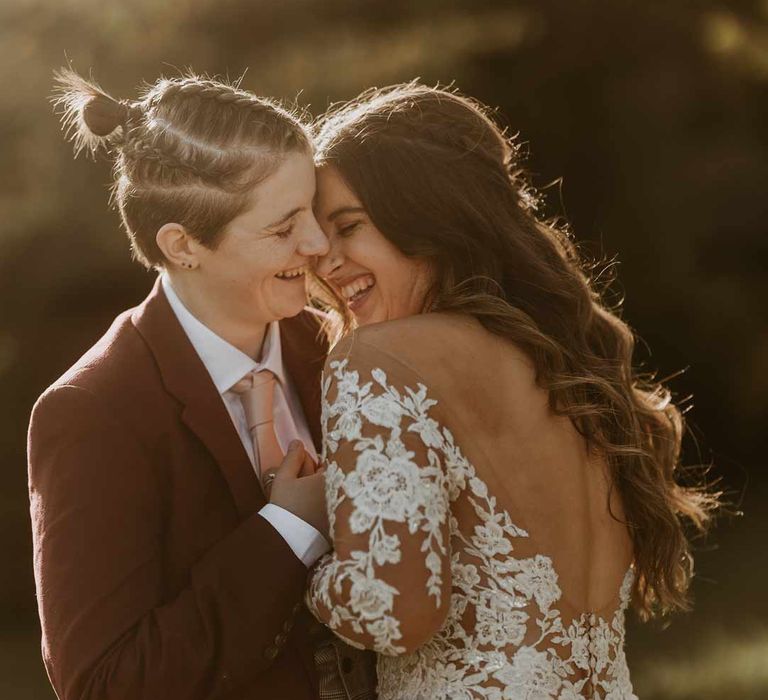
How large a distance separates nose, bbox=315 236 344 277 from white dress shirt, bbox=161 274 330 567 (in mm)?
193

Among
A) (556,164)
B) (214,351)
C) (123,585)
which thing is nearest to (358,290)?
(214,351)

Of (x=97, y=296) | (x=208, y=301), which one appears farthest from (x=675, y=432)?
(x=97, y=296)

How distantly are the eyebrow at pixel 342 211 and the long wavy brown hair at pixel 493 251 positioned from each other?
0.9 inches

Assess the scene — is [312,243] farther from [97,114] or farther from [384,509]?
[384,509]

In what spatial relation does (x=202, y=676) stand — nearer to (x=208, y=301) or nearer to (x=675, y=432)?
(x=208, y=301)

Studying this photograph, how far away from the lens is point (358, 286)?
2426 millimetres

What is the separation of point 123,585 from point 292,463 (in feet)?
1.30

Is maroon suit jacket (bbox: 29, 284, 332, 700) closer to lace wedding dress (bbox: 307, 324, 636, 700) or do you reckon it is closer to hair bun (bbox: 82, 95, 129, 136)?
lace wedding dress (bbox: 307, 324, 636, 700)

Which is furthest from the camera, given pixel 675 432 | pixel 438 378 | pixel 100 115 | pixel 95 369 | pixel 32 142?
pixel 32 142

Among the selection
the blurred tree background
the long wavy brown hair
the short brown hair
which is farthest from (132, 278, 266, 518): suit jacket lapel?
the blurred tree background

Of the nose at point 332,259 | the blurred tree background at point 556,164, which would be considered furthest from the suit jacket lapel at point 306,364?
the blurred tree background at point 556,164

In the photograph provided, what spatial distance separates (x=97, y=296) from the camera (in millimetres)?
4516

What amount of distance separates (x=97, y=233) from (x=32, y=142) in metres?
0.43

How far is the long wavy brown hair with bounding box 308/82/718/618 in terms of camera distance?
7.25 feet
